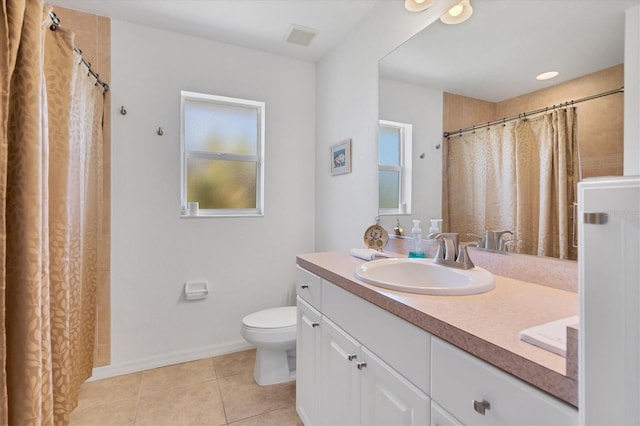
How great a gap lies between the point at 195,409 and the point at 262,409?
40 cm

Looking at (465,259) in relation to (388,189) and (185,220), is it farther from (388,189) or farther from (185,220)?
(185,220)

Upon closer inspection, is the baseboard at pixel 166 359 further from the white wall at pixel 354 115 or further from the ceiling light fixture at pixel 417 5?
the ceiling light fixture at pixel 417 5

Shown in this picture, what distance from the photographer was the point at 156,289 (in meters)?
2.23

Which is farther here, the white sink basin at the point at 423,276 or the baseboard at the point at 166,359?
the baseboard at the point at 166,359

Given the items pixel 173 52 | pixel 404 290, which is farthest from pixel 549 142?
pixel 173 52

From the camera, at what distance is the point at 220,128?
98.5 inches

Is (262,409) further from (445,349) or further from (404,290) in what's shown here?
(445,349)

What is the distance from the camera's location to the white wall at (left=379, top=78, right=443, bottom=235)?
1556mm

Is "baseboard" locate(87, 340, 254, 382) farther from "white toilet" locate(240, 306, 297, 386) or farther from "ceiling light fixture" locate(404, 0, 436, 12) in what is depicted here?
"ceiling light fixture" locate(404, 0, 436, 12)

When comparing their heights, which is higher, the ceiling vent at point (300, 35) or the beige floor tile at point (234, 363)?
the ceiling vent at point (300, 35)


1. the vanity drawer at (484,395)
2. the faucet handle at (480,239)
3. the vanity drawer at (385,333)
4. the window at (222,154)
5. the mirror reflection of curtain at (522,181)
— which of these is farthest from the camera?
the window at (222,154)

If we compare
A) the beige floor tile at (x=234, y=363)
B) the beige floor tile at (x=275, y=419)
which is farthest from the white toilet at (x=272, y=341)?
the beige floor tile at (x=275, y=419)

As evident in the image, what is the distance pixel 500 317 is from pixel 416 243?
33.1 inches

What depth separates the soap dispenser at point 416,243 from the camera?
60.6 inches
